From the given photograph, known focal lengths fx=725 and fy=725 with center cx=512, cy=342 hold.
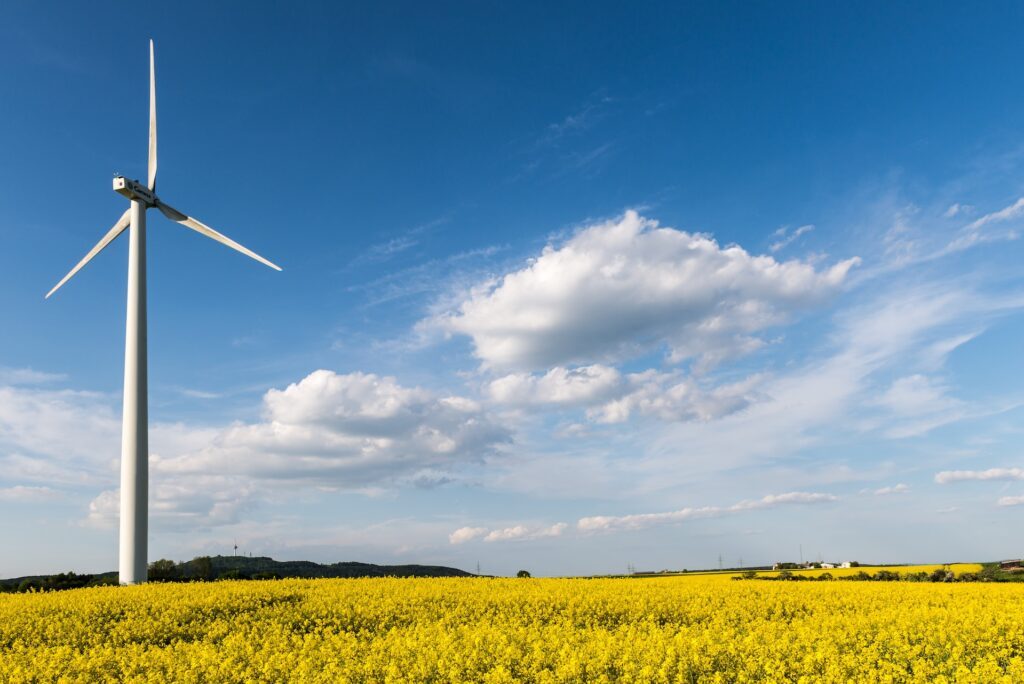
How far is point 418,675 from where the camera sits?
14.7 meters

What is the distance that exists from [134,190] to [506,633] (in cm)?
4699

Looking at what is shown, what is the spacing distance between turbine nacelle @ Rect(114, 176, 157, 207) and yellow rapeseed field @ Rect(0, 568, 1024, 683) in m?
30.1

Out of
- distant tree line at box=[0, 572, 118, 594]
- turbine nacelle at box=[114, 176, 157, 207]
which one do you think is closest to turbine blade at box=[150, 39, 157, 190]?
turbine nacelle at box=[114, 176, 157, 207]

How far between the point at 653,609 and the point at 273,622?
42.9 feet

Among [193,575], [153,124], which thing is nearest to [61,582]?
[193,575]

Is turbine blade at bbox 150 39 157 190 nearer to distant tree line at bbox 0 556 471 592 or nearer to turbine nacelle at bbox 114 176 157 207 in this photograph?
turbine nacelle at bbox 114 176 157 207

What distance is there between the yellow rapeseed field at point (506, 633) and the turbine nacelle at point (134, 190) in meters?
30.1

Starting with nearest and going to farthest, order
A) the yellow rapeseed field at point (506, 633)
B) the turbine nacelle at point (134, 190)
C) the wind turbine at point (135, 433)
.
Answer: the yellow rapeseed field at point (506, 633), the wind turbine at point (135, 433), the turbine nacelle at point (134, 190)

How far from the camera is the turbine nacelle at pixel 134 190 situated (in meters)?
51.8

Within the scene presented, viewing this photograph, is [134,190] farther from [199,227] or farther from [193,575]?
[193,575]

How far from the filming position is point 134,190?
52.4m

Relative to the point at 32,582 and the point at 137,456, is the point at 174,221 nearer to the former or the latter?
the point at 137,456

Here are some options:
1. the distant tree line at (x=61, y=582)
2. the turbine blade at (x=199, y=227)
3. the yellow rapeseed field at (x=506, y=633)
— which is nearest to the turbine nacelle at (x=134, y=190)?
the turbine blade at (x=199, y=227)

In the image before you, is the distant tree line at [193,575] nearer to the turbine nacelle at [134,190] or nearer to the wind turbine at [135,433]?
the wind turbine at [135,433]
